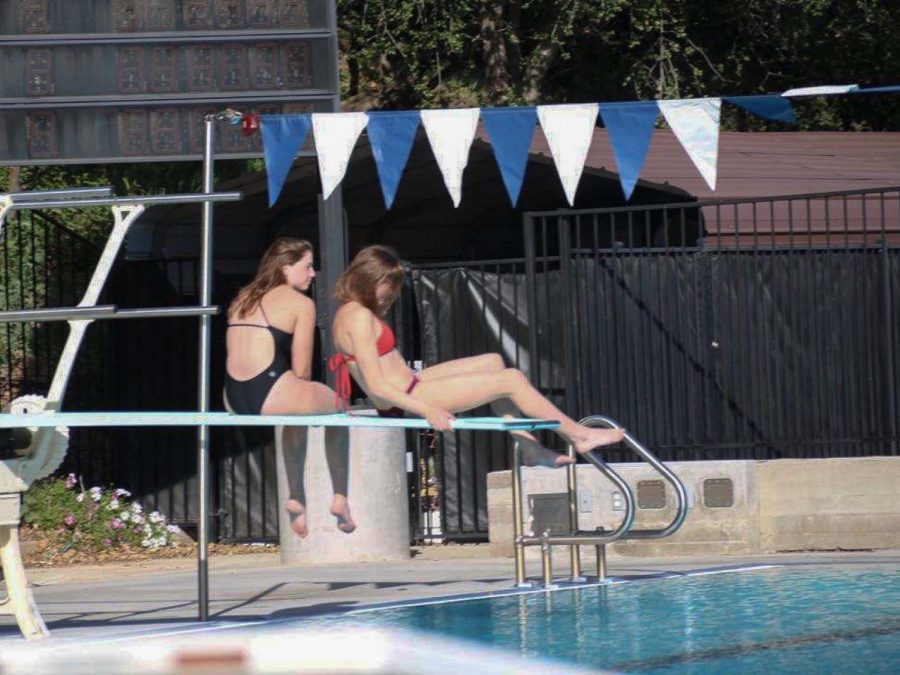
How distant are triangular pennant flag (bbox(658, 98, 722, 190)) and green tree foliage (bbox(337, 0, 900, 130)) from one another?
12035mm

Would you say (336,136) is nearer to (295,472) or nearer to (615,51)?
(295,472)

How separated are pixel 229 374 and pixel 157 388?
6124 mm

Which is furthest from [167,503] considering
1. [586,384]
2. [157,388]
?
[586,384]

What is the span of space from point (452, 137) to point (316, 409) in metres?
2.37

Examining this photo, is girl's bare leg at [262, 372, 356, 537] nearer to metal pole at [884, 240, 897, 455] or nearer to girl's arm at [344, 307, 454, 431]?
girl's arm at [344, 307, 454, 431]

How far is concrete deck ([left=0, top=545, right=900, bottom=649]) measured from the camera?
857cm

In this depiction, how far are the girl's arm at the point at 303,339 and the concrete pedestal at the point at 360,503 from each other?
3.23m

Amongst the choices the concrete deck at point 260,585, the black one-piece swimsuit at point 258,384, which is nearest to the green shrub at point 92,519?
the concrete deck at point 260,585

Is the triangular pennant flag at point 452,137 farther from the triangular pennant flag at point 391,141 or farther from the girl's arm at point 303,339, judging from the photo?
the girl's arm at point 303,339

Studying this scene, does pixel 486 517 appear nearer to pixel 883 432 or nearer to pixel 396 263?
pixel 883 432

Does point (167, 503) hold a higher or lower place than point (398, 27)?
lower

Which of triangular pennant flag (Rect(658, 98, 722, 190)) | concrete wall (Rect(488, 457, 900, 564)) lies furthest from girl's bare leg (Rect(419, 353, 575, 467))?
concrete wall (Rect(488, 457, 900, 564))

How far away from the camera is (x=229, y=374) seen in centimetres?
796

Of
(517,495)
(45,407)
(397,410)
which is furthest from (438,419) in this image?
(45,407)
